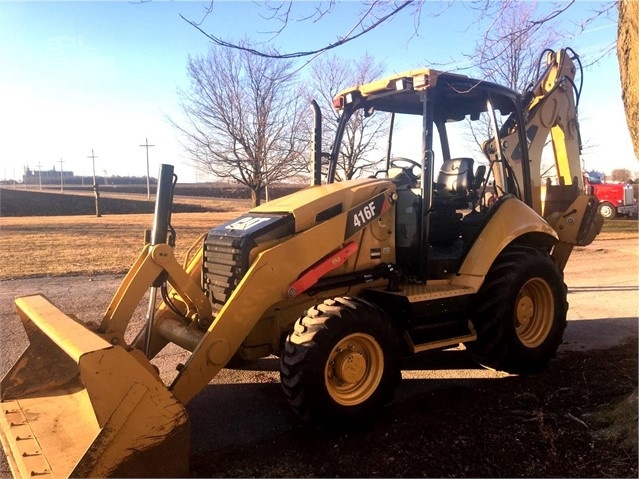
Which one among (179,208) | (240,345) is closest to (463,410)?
(240,345)

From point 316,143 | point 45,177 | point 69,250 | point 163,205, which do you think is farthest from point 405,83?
point 45,177

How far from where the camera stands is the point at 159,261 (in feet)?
13.0

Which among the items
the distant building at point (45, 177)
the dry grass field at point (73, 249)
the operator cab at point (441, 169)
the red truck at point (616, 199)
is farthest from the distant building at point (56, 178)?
the operator cab at point (441, 169)

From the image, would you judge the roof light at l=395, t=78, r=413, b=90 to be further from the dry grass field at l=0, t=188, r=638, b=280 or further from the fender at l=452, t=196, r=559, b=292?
the dry grass field at l=0, t=188, r=638, b=280

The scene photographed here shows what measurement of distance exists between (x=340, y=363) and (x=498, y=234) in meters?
2.20

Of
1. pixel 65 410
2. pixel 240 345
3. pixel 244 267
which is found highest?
pixel 244 267

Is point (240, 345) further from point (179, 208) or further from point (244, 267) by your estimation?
point (179, 208)

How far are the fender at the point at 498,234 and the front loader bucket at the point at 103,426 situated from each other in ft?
9.69

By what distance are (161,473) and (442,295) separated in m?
2.68

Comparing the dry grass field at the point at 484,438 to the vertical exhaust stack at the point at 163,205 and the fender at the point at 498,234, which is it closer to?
the fender at the point at 498,234

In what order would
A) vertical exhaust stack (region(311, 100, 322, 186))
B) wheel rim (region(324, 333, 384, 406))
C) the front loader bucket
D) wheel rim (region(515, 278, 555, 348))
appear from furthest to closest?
1. wheel rim (region(515, 278, 555, 348))
2. vertical exhaust stack (region(311, 100, 322, 186))
3. wheel rim (region(324, 333, 384, 406))
4. the front loader bucket

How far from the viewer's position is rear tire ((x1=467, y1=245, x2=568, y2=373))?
498 cm

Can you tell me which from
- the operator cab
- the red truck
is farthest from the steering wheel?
the red truck

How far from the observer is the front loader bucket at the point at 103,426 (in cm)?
297
